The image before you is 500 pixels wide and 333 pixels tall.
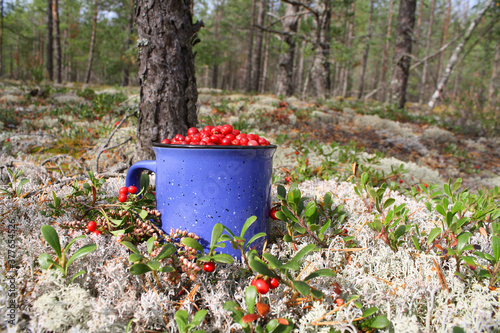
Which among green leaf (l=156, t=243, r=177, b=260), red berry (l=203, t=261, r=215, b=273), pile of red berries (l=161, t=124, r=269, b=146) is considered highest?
pile of red berries (l=161, t=124, r=269, b=146)

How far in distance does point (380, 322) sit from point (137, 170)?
1532mm

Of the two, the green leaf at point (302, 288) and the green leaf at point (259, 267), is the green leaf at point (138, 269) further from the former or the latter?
the green leaf at point (302, 288)

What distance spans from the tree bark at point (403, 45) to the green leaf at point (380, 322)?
10842 millimetres

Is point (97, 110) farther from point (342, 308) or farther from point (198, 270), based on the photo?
point (342, 308)

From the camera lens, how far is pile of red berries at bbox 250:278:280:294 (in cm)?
114

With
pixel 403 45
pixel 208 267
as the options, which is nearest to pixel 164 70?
pixel 208 267

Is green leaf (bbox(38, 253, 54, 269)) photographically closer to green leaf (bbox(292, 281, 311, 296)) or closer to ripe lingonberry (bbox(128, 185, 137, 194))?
ripe lingonberry (bbox(128, 185, 137, 194))

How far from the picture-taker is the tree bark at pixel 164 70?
7.79 feet

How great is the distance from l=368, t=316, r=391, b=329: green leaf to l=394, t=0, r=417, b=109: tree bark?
35.6 feet

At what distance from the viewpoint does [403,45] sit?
9719mm

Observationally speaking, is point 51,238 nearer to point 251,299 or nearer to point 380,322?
point 251,299

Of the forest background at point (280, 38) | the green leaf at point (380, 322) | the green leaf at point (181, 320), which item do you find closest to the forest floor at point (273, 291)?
the green leaf at point (380, 322)

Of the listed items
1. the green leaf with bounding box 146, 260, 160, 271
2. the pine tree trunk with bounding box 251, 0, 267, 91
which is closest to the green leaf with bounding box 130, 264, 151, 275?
the green leaf with bounding box 146, 260, 160, 271

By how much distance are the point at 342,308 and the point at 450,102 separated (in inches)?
410
